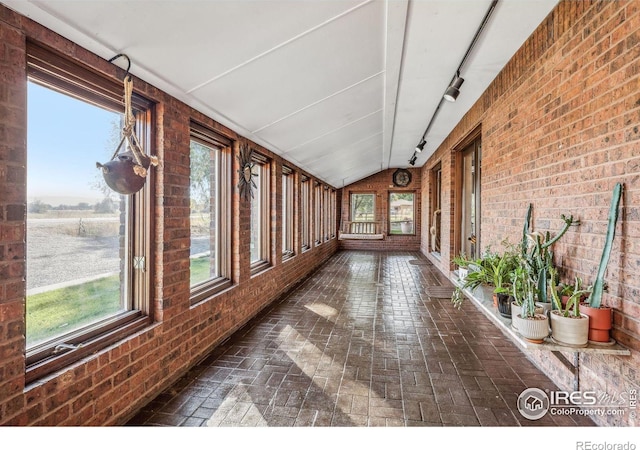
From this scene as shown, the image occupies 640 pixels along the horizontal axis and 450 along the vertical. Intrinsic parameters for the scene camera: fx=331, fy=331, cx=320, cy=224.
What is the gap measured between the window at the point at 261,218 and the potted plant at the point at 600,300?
11.5 feet

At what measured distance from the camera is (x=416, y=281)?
5.98 m

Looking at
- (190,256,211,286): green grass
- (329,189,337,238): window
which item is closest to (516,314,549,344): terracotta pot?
(190,256,211,286): green grass

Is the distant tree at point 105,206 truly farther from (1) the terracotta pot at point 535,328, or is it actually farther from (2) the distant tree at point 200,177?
(1) the terracotta pot at point 535,328

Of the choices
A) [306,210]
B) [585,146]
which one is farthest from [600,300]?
[306,210]

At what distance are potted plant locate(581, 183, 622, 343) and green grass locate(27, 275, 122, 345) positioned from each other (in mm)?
2795

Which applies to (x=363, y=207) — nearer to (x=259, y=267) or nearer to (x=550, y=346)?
(x=259, y=267)

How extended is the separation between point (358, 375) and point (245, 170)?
2.36m

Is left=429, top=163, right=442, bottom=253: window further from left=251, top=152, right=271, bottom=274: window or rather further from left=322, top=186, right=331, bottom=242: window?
left=251, top=152, right=271, bottom=274: window

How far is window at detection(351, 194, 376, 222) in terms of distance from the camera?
11.4 meters

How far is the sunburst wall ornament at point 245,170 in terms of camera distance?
355 cm

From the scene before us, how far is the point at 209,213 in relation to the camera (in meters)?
3.30

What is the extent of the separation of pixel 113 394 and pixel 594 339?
8.72ft

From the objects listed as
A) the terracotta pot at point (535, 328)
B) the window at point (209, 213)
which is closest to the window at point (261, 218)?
the window at point (209, 213)

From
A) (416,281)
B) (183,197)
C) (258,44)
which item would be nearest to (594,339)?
(258,44)
